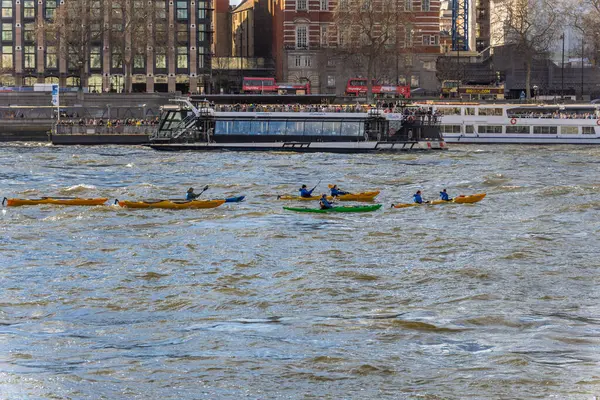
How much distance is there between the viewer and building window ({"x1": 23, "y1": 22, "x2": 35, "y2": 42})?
134000mm

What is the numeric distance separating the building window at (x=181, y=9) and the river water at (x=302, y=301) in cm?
8098

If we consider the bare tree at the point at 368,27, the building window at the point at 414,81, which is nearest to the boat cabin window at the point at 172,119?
the bare tree at the point at 368,27

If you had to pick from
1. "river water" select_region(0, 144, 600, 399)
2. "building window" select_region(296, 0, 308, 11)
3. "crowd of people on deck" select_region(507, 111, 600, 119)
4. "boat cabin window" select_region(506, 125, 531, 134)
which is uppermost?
"building window" select_region(296, 0, 308, 11)

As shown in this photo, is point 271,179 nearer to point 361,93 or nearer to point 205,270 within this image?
point 205,270

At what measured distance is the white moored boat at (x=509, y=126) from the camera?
96500 millimetres

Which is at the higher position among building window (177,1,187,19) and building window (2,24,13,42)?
building window (177,1,187,19)

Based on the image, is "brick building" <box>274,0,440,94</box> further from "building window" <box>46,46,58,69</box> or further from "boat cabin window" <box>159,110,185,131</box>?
"boat cabin window" <box>159,110,185,131</box>

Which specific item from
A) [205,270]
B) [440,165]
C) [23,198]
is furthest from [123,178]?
[205,270]

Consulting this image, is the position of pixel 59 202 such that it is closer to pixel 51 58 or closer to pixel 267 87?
pixel 267 87

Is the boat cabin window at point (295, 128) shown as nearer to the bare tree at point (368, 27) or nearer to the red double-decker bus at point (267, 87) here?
the red double-decker bus at point (267, 87)

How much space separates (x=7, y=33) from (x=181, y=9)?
19220mm

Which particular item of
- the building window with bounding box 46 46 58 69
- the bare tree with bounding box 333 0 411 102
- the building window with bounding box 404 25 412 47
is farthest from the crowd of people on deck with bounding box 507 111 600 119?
the building window with bounding box 46 46 58 69

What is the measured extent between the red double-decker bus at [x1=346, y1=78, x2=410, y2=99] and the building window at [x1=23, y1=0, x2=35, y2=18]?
119ft

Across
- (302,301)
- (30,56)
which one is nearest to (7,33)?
(30,56)
